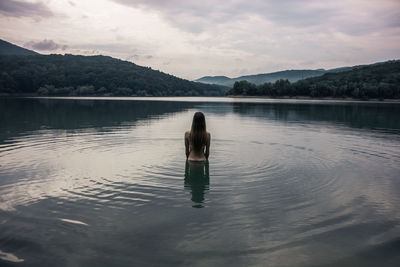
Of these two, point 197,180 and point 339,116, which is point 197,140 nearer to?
point 197,180

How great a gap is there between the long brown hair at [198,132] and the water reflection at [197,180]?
0.88m

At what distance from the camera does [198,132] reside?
11875 mm

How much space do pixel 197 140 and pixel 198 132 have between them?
48 centimetres

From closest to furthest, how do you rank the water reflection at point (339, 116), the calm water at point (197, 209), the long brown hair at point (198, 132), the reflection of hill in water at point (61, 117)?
1. the calm water at point (197, 209)
2. the long brown hair at point (198, 132)
3. the reflection of hill in water at point (61, 117)
4. the water reflection at point (339, 116)

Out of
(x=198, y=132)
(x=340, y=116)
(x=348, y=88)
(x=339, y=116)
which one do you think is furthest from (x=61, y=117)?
(x=348, y=88)

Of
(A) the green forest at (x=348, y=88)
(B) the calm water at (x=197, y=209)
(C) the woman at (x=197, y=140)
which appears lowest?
(B) the calm water at (x=197, y=209)

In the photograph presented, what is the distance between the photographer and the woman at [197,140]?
11.7 meters

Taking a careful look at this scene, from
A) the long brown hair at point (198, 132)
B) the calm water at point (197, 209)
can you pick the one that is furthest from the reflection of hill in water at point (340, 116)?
the long brown hair at point (198, 132)

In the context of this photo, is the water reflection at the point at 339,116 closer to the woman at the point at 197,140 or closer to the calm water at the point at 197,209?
the calm water at the point at 197,209

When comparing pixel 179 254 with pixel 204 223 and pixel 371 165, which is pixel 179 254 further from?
pixel 371 165

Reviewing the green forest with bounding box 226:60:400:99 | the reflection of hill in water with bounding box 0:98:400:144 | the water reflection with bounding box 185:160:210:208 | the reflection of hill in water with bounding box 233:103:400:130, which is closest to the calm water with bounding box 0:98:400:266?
the water reflection with bounding box 185:160:210:208

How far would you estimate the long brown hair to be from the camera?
37.6ft

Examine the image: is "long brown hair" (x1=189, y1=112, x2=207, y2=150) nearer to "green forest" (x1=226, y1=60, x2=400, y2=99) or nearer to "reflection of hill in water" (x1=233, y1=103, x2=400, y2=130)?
"reflection of hill in water" (x1=233, y1=103, x2=400, y2=130)

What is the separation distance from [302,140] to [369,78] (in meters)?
176
